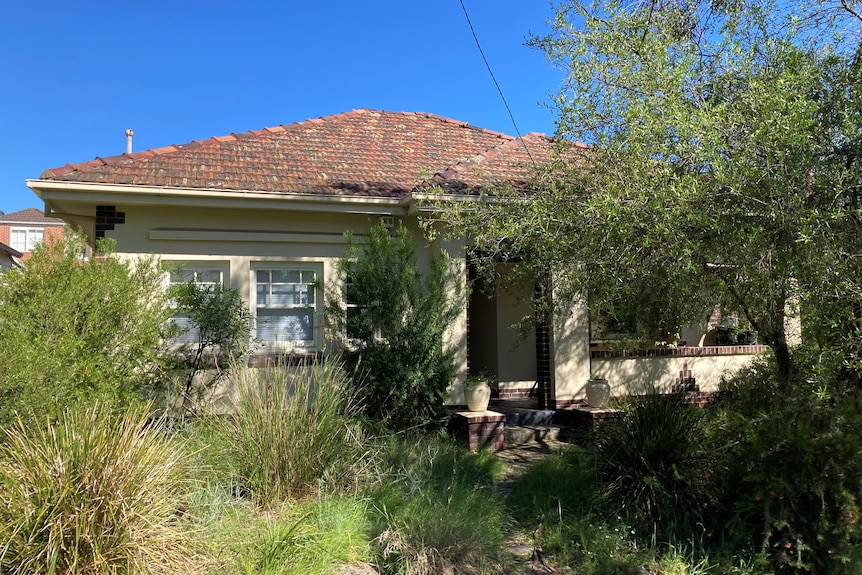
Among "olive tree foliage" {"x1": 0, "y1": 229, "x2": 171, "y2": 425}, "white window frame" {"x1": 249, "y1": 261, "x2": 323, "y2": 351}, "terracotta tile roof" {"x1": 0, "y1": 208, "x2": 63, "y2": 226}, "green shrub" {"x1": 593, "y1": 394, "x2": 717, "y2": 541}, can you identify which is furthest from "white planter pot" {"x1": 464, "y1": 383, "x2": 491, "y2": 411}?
"terracotta tile roof" {"x1": 0, "y1": 208, "x2": 63, "y2": 226}

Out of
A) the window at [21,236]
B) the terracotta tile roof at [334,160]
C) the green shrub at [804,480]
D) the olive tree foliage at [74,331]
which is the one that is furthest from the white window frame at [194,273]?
the window at [21,236]

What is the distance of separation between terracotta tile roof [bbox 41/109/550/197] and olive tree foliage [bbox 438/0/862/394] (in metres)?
1.58

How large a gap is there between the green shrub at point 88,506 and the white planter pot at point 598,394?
6.19m

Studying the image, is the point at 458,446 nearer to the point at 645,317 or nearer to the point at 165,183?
the point at 645,317

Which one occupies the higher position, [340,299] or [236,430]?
[340,299]

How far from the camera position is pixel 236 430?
5.29 meters

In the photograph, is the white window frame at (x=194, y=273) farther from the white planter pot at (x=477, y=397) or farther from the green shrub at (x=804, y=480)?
the green shrub at (x=804, y=480)

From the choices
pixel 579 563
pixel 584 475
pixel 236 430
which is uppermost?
pixel 236 430

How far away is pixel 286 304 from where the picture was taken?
898 cm

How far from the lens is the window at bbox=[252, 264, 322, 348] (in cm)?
888

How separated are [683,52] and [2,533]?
6032 millimetres

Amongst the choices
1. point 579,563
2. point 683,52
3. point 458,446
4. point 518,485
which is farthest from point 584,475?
point 683,52

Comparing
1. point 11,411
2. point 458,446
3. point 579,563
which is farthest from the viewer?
point 458,446

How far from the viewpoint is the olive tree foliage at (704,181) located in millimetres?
4043
